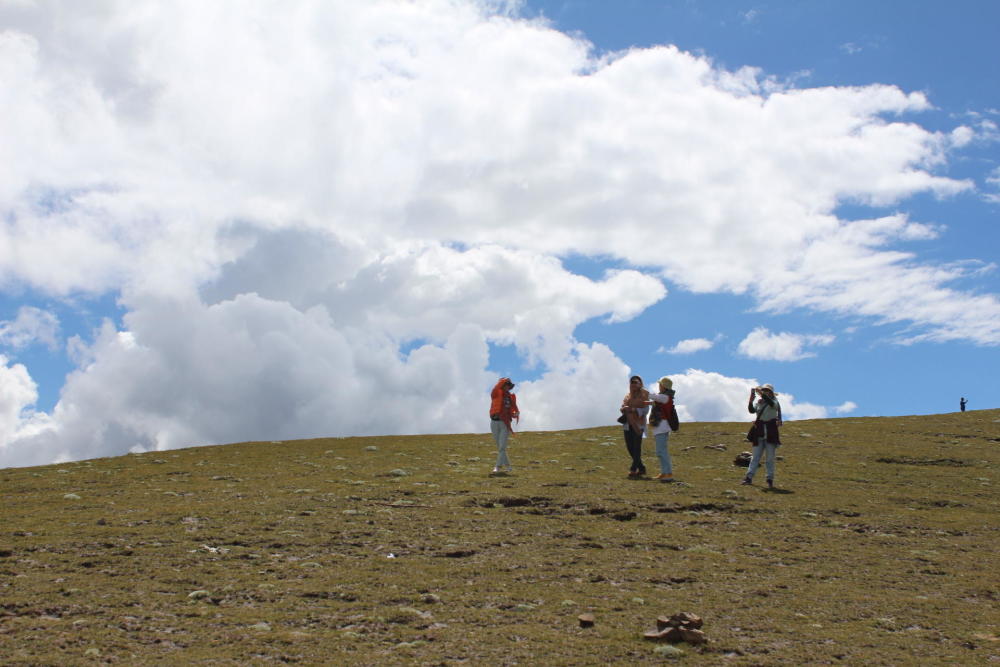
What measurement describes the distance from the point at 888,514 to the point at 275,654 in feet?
59.2

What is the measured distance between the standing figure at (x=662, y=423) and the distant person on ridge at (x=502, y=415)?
4.74m

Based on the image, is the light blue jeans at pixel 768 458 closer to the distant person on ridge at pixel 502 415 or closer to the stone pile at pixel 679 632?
the distant person on ridge at pixel 502 415

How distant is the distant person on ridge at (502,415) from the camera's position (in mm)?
26141

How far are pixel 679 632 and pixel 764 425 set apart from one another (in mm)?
16878

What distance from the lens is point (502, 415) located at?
2631 centimetres

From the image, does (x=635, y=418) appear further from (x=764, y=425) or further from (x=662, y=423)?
(x=764, y=425)

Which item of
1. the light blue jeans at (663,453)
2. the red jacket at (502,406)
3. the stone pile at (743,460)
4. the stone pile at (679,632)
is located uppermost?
the red jacket at (502,406)

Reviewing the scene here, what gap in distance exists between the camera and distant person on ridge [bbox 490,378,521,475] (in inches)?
1029

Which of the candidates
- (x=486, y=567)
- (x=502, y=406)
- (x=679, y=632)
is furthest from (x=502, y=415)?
(x=679, y=632)

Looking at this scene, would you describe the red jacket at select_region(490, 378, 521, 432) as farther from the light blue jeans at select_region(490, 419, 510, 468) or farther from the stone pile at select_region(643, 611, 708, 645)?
the stone pile at select_region(643, 611, 708, 645)

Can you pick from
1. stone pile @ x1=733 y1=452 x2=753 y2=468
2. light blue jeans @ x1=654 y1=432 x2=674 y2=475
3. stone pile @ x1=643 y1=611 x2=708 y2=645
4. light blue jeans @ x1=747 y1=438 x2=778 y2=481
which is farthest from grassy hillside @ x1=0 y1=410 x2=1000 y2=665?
stone pile @ x1=733 y1=452 x2=753 y2=468

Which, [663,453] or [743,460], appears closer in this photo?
[663,453]

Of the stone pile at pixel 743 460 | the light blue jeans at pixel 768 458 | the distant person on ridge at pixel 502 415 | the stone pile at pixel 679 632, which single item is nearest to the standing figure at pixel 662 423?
the light blue jeans at pixel 768 458

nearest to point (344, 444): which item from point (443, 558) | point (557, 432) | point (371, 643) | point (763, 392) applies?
point (557, 432)
